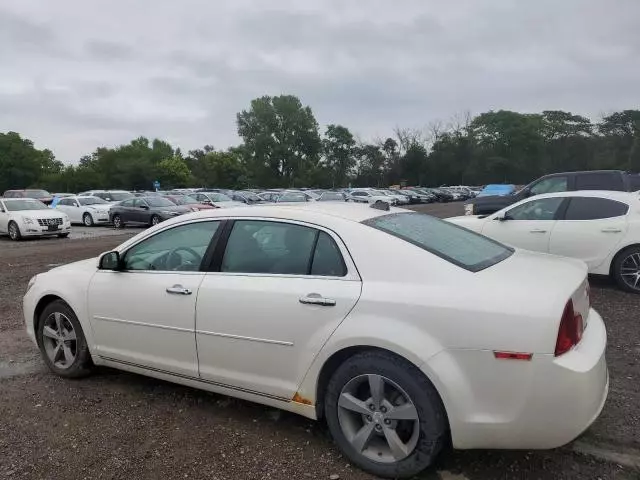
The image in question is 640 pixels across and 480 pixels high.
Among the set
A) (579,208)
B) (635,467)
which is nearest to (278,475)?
(635,467)

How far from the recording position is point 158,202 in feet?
74.3

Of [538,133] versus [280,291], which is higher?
[538,133]

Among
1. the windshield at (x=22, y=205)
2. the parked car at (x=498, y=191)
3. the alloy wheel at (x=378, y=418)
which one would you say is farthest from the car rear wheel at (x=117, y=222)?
the alloy wheel at (x=378, y=418)

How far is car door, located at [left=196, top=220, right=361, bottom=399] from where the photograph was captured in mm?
3059

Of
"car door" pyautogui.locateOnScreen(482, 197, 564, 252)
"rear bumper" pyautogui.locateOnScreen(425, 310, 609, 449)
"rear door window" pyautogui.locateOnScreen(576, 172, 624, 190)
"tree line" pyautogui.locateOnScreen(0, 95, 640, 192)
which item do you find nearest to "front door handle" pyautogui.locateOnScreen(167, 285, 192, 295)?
"rear bumper" pyautogui.locateOnScreen(425, 310, 609, 449)

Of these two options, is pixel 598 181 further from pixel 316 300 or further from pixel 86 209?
pixel 86 209

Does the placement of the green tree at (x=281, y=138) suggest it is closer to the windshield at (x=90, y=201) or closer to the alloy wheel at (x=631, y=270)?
the windshield at (x=90, y=201)

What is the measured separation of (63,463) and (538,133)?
313 ft

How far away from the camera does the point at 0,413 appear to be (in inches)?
152

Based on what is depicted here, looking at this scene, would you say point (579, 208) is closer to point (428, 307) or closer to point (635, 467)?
point (635, 467)

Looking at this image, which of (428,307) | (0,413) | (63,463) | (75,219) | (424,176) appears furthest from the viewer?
(424,176)

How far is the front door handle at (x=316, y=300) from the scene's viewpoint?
3010 millimetres

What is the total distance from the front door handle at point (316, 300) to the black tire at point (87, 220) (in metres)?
24.2

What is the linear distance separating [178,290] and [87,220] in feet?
77.8
